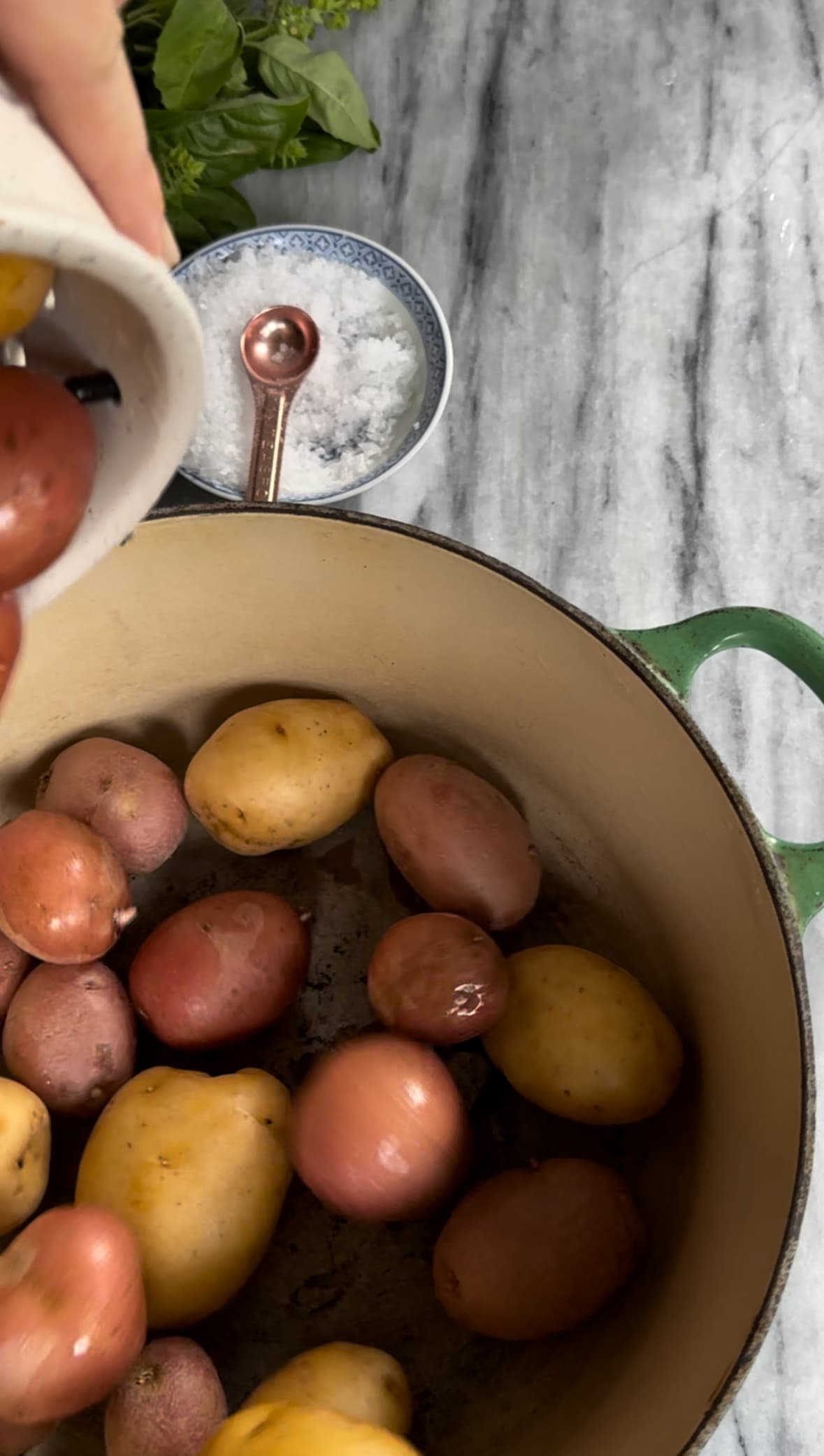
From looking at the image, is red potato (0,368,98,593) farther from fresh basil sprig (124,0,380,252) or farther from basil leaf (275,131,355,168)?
basil leaf (275,131,355,168)

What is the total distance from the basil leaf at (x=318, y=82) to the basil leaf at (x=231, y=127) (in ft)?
0.10

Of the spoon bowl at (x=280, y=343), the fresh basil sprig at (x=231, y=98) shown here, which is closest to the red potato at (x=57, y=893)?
the spoon bowl at (x=280, y=343)

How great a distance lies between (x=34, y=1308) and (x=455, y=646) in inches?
16.3

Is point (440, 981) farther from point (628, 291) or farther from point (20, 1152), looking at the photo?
point (628, 291)

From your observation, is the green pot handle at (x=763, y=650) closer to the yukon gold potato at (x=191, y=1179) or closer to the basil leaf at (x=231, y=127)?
the yukon gold potato at (x=191, y=1179)

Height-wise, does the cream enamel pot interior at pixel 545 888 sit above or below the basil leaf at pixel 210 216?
below

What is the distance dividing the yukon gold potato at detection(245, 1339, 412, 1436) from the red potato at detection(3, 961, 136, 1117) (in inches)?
7.5

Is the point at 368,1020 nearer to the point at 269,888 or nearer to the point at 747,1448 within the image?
the point at 269,888

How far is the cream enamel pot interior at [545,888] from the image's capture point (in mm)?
526

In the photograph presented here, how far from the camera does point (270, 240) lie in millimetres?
842

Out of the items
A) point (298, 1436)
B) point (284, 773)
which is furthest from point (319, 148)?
point (298, 1436)

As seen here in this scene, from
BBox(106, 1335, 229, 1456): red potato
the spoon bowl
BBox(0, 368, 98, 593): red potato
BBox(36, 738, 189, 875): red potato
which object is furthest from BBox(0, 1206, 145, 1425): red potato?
the spoon bowl

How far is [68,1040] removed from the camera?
637mm

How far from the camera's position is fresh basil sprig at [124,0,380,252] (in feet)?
2.37
